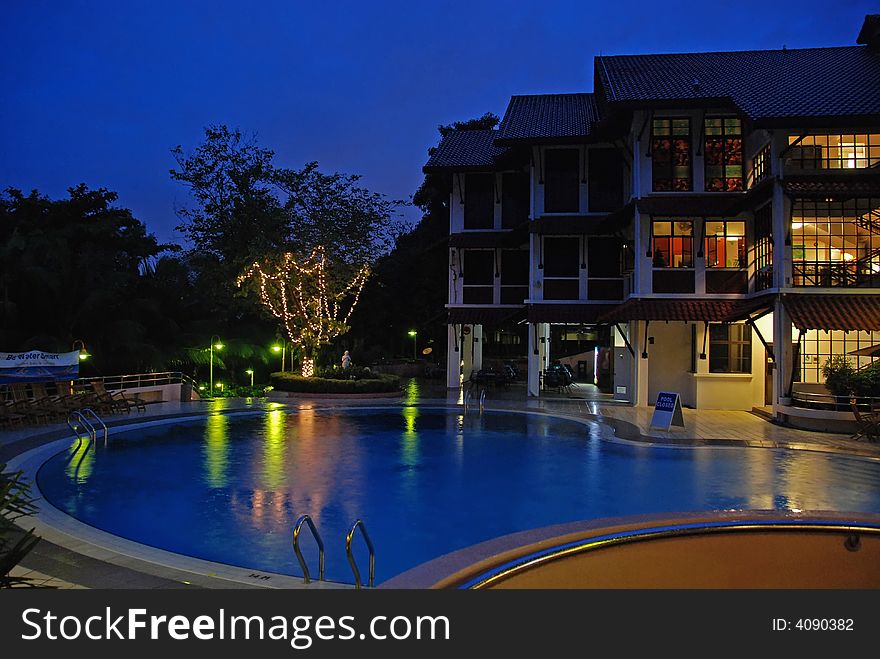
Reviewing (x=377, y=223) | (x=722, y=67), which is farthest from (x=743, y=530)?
(x=377, y=223)

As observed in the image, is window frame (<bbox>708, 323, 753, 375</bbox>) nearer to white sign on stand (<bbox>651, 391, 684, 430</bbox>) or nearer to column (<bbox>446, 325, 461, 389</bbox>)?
white sign on stand (<bbox>651, 391, 684, 430</bbox>)

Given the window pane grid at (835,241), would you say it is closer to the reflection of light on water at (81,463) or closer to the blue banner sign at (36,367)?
the reflection of light on water at (81,463)

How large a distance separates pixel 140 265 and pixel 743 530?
94.9 ft

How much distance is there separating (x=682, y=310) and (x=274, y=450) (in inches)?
552

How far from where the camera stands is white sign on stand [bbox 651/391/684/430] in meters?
17.6

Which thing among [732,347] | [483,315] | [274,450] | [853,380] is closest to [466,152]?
[483,315]

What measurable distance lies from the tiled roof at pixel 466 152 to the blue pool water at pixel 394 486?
1475cm

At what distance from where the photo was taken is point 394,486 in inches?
471

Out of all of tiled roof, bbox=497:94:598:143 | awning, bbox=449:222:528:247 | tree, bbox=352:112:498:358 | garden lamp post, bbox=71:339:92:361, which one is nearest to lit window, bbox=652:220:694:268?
tiled roof, bbox=497:94:598:143

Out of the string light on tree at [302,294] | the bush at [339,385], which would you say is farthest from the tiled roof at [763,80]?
the string light on tree at [302,294]

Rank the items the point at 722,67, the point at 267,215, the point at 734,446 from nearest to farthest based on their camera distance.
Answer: the point at 734,446, the point at 722,67, the point at 267,215

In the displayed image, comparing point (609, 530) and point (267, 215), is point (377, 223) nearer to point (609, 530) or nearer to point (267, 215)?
point (267, 215)

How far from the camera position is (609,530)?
222 inches

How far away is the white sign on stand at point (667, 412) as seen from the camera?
693 inches
